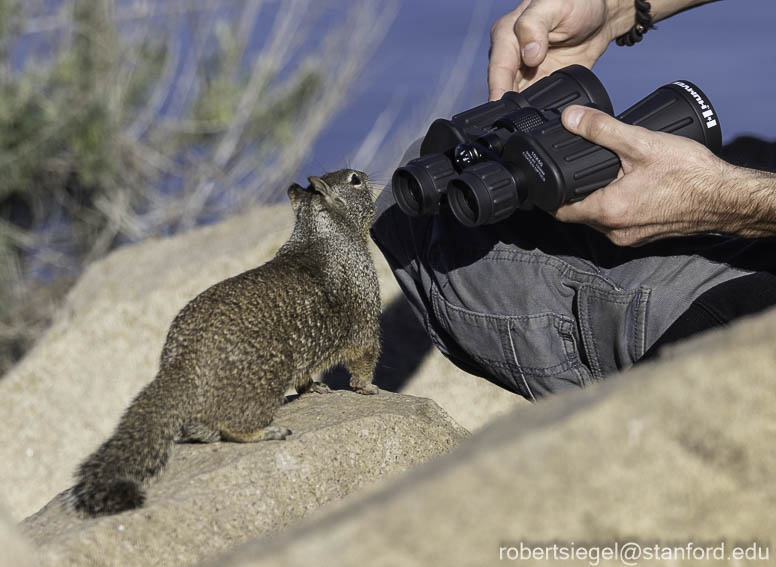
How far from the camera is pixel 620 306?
9.73ft

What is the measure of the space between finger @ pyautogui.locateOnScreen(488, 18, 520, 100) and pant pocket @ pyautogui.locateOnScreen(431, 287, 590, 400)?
2.79 feet

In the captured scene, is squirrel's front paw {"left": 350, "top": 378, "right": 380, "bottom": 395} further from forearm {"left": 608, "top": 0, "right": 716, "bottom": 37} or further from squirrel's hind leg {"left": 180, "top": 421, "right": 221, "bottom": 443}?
forearm {"left": 608, "top": 0, "right": 716, "bottom": 37}

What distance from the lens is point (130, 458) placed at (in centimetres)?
270

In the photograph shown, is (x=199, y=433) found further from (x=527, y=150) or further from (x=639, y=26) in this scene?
(x=639, y=26)

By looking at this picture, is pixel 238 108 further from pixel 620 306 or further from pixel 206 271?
pixel 620 306

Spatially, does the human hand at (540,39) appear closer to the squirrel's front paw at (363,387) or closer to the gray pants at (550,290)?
the gray pants at (550,290)

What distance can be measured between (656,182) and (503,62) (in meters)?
1.06

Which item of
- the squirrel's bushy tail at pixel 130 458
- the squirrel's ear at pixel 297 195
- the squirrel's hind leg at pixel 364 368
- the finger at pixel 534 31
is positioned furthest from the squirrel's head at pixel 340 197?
the squirrel's bushy tail at pixel 130 458

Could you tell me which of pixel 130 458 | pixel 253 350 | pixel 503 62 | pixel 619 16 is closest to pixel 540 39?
pixel 503 62

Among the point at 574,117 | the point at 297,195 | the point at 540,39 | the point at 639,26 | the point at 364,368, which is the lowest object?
the point at 364,368

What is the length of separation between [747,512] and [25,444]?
4.75 meters

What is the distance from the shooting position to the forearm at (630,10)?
4070 mm

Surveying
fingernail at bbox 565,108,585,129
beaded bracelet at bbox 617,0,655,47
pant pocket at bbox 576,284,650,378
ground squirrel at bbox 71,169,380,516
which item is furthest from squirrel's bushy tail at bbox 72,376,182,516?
beaded bracelet at bbox 617,0,655,47

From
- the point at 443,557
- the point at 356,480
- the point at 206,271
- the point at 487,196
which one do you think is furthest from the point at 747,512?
the point at 206,271
